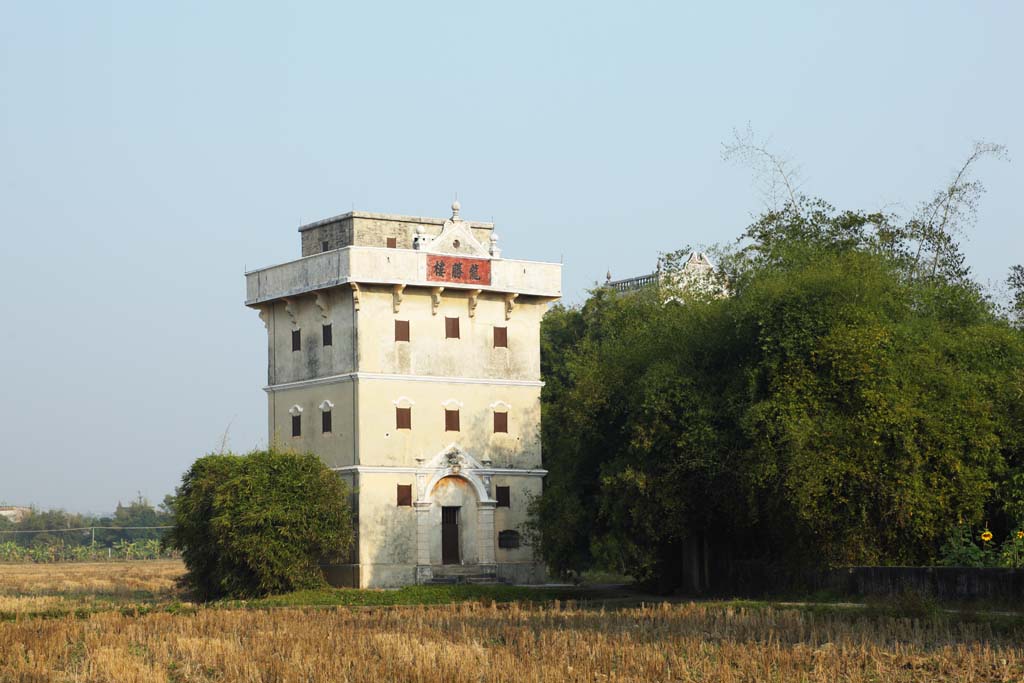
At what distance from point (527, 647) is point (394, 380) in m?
23.5

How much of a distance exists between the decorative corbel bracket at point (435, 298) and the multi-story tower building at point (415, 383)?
46mm

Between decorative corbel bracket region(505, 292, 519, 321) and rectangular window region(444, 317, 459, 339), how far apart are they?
77.2 inches

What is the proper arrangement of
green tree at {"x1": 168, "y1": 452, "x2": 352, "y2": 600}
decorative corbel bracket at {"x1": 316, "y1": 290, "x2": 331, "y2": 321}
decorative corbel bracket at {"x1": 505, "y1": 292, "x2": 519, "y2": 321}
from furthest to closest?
decorative corbel bracket at {"x1": 505, "y1": 292, "x2": 519, "y2": 321}
decorative corbel bracket at {"x1": 316, "y1": 290, "x2": 331, "y2": 321}
green tree at {"x1": 168, "y1": 452, "x2": 352, "y2": 600}

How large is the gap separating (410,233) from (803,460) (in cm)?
2119

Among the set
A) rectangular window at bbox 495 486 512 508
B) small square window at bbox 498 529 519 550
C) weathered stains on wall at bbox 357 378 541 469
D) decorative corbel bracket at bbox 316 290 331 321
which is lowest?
small square window at bbox 498 529 519 550

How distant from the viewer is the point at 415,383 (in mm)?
48406

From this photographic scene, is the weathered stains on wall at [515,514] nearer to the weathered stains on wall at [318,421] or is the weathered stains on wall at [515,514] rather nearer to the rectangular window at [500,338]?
the rectangular window at [500,338]

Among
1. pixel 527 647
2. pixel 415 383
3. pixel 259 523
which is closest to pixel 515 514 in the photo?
pixel 415 383

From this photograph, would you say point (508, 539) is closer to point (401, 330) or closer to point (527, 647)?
point (401, 330)

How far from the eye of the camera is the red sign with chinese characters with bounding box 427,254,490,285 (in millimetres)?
48938

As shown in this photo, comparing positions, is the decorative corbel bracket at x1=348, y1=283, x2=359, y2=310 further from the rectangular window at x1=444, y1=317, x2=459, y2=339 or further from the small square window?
the small square window

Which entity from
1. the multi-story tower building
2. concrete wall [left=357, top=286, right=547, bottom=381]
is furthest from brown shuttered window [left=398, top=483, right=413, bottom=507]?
concrete wall [left=357, top=286, right=547, bottom=381]

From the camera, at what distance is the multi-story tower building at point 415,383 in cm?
4741

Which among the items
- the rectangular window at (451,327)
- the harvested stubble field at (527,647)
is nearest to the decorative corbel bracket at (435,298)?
the rectangular window at (451,327)
